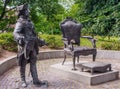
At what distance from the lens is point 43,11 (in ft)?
34.0

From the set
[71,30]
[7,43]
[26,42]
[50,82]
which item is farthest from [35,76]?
[7,43]

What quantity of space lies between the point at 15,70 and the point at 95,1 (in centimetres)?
683

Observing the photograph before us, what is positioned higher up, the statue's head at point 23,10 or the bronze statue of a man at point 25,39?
the statue's head at point 23,10

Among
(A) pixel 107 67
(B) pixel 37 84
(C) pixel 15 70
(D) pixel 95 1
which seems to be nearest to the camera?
(B) pixel 37 84

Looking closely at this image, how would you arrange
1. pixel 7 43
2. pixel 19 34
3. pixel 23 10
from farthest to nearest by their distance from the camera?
pixel 7 43
pixel 23 10
pixel 19 34

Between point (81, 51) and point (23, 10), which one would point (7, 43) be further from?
point (23, 10)

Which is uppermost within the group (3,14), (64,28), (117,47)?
(3,14)

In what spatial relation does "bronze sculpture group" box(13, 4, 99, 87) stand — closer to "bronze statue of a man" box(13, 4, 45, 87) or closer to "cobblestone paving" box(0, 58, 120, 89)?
"bronze statue of a man" box(13, 4, 45, 87)

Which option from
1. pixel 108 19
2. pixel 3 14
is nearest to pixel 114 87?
pixel 108 19

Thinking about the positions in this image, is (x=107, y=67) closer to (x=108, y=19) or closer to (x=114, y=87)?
(x=114, y=87)

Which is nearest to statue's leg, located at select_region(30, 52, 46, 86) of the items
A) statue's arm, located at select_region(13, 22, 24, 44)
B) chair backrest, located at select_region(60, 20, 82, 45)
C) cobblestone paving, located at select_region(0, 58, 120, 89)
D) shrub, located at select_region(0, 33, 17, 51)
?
cobblestone paving, located at select_region(0, 58, 120, 89)

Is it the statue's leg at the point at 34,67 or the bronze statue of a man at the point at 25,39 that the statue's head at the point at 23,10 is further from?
the statue's leg at the point at 34,67

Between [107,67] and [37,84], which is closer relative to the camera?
[37,84]

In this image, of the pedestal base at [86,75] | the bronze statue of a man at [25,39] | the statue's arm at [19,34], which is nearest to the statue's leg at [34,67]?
the bronze statue of a man at [25,39]
